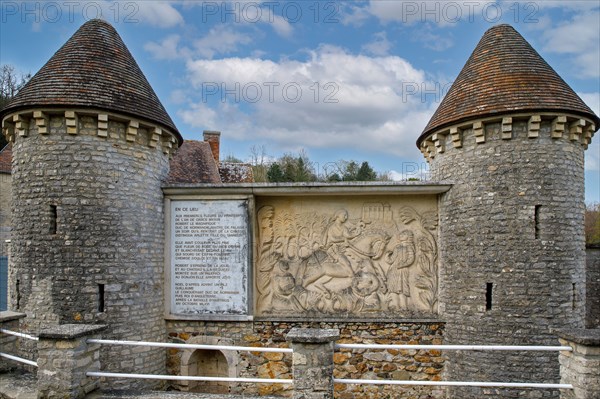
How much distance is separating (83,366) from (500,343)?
7032 millimetres

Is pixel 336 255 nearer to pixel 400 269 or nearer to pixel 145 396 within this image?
pixel 400 269

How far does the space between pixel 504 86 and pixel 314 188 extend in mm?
4362

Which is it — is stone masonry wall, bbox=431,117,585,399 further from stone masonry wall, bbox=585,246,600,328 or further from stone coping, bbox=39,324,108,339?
stone coping, bbox=39,324,108,339

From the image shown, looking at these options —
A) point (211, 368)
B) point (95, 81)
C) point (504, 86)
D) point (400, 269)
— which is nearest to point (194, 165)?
point (95, 81)

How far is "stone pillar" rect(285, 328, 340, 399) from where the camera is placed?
4.83 meters

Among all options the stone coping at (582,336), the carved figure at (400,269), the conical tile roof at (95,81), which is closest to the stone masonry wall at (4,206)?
the conical tile roof at (95,81)

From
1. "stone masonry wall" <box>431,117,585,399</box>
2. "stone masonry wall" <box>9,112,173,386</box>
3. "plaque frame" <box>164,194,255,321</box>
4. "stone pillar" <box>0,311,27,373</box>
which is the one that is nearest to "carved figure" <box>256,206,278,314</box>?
"plaque frame" <box>164,194,255,321</box>

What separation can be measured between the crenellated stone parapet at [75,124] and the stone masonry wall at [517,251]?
665 centimetres

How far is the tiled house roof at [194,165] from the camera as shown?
1553 centimetres

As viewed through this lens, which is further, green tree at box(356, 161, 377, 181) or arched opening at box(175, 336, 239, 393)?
green tree at box(356, 161, 377, 181)

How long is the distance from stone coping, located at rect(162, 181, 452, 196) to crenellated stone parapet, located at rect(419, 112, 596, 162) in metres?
1.08

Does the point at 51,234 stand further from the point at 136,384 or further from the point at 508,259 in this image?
the point at 508,259

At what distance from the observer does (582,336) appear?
4.54 metres

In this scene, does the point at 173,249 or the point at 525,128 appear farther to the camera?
the point at 173,249
